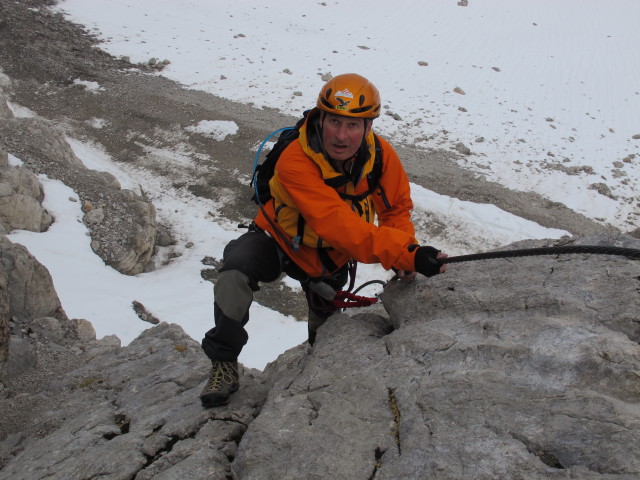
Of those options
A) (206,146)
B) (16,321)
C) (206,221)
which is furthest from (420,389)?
(206,146)

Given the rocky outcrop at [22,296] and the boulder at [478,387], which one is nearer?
the boulder at [478,387]

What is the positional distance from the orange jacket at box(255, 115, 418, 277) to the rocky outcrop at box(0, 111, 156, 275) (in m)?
8.56

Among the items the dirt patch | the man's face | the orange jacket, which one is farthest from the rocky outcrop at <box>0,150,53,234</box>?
the man's face

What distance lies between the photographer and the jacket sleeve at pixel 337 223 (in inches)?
155

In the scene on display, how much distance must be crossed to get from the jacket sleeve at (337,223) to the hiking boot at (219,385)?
1587 millimetres

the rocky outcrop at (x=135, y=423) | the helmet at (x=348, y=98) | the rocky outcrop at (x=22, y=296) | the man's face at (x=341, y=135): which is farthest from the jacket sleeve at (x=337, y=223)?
the rocky outcrop at (x=22, y=296)

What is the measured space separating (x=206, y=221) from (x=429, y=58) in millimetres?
20068

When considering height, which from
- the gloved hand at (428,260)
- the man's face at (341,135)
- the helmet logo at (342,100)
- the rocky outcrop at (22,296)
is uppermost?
the helmet logo at (342,100)

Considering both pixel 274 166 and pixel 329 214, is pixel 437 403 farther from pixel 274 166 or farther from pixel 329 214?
pixel 274 166

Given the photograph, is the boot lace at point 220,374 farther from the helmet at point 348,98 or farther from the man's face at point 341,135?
the helmet at point 348,98

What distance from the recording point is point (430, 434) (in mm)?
3205

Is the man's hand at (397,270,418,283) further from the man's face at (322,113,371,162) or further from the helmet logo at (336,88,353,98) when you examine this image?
the helmet logo at (336,88,353,98)

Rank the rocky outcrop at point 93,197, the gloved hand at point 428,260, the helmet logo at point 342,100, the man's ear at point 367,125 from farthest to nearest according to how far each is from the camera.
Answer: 1. the rocky outcrop at point 93,197
2. the man's ear at point 367,125
3. the helmet logo at point 342,100
4. the gloved hand at point 428,260

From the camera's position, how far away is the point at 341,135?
13.4 feet
